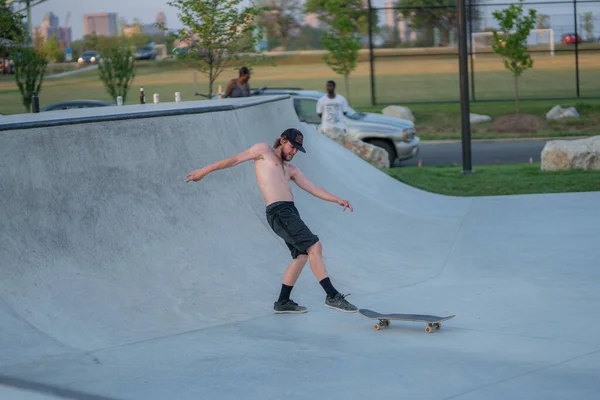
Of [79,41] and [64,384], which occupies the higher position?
[79,41]

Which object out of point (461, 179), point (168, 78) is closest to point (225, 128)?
point (461, 179)

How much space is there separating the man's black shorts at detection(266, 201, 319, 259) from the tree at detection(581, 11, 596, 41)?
106 ft

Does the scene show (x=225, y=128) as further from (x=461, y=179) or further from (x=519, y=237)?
(x=461, y=179)

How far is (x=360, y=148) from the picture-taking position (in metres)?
19.1

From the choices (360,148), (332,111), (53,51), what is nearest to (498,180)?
(360,148)

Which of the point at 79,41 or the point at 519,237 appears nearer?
the point at 519,237

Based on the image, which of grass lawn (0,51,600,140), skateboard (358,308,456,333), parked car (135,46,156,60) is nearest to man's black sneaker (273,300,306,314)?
skateboard (358,308,456,333)

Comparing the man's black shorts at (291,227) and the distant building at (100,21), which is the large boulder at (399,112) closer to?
the man's black shorts at (291,227)

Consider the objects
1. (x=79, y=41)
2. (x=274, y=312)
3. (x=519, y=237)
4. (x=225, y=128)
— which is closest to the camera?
(x=274, y=312)

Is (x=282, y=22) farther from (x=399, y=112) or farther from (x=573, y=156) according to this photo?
(x=573, y=156)

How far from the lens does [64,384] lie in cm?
611

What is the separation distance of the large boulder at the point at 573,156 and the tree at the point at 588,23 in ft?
70.4

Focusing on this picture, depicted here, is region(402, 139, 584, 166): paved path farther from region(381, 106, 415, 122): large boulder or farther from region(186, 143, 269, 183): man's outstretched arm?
region(186, 143, 269, 183): man's outstretched arm

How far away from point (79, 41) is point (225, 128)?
62.3m
